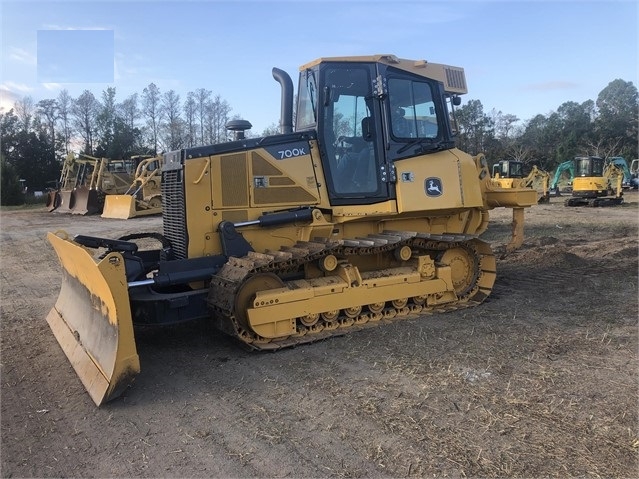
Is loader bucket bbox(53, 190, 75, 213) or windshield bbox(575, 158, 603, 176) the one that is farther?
windshield bbox(575, 158, 603, 176)

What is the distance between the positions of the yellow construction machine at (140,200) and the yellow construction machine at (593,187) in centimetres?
2100

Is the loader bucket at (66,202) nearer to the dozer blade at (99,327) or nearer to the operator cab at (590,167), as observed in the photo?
the dozer blade at (99,327)

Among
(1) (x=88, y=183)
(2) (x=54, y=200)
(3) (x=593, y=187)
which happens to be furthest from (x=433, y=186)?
(2) (x=54, y=200)

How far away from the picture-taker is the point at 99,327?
4965 mm

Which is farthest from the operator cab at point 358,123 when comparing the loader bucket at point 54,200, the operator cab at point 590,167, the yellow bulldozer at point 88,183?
the loader bucket at point 54,200

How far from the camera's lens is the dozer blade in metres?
4.42

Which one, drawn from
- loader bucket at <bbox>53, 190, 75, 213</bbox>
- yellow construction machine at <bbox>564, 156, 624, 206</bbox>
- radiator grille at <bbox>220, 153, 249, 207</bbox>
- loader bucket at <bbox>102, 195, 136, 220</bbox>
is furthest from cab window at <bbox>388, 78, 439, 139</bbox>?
loader bucket at <bbox>53, 190, 75, 213</bbox>

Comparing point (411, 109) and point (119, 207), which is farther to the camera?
point (119, 207)

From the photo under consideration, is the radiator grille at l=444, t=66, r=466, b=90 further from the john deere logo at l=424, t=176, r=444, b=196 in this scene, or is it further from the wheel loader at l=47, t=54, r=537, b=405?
the john deere logo at l=424, t=176, r=444, b=196

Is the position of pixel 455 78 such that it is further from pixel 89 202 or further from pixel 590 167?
pixel 590 167

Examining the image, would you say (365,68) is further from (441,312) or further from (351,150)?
(441,312)

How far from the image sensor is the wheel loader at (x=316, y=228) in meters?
5.52

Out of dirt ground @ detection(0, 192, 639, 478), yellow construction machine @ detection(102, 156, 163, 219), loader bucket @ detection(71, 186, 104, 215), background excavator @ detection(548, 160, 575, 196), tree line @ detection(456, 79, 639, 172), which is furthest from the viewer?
tree line @ detection(456, 79, 639, 172)

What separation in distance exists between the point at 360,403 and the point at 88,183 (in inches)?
1143
